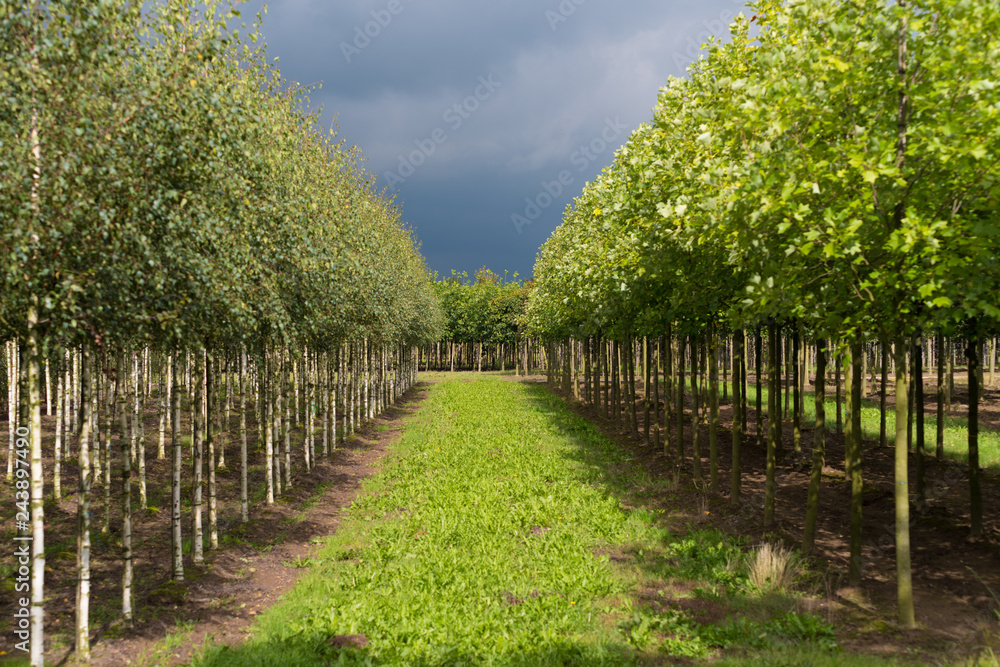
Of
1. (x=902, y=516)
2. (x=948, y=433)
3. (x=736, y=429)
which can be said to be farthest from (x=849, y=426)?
(x=948, y=433)

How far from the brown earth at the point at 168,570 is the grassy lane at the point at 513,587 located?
23.8 inches

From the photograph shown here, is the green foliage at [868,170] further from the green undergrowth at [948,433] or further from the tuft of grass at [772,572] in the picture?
the green undergrowth at [948,433]

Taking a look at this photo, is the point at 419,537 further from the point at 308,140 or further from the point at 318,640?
the point at 308,140

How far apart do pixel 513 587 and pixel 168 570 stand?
5.90 metres

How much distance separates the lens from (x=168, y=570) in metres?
10.2

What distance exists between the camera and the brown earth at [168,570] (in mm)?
7594

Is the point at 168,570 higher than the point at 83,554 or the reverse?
the reverse

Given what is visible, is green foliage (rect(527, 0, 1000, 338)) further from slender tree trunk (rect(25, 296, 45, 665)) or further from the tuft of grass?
slender tree trunk (rect(25, 296, 45, 665))

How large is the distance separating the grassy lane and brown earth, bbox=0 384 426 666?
1.98 feet

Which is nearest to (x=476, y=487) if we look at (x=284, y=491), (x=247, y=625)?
(x=284, y=491)

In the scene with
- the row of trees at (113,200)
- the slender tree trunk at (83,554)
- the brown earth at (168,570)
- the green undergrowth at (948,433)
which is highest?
the row of trees at (113,200)

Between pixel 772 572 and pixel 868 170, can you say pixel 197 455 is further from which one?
pixel 868 170

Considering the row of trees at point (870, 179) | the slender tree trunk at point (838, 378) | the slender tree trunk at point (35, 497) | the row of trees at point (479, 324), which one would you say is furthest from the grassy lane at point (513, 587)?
the row of trees at point (479, 324)

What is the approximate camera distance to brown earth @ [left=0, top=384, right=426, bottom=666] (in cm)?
759
